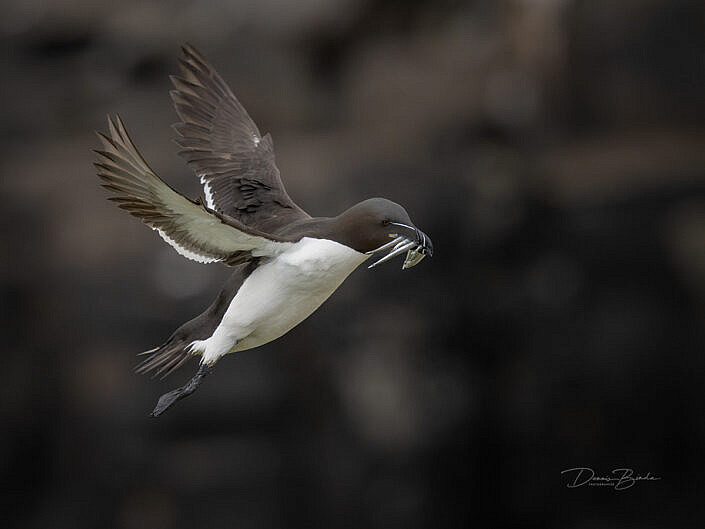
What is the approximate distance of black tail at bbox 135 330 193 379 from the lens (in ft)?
8.15

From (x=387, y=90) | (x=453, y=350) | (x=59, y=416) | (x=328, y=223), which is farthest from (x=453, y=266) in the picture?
(x=328, y=223)

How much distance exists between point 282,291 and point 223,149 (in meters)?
0.81

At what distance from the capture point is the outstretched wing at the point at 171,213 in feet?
6.81

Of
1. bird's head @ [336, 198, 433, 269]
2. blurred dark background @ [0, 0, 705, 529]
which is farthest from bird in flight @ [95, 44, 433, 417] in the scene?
blurred dark background @ [0, 0, 705, 529]

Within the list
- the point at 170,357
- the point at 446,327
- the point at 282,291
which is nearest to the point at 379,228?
the point at 282,291

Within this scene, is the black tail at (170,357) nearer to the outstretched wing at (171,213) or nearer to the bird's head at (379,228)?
the outstretched wing at (171,213)

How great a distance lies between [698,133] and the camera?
649cm

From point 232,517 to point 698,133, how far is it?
374cm

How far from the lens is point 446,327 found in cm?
637
